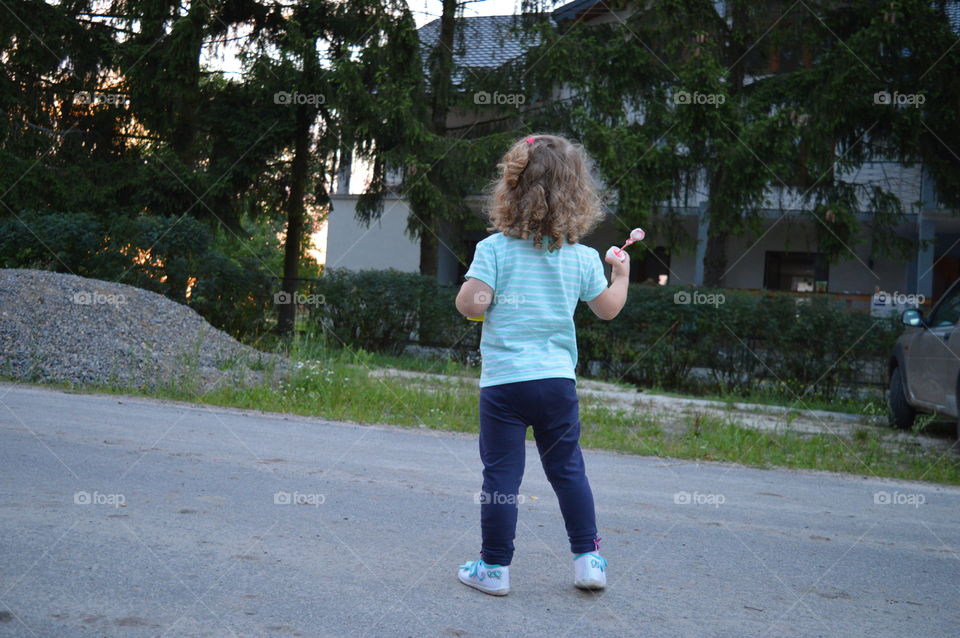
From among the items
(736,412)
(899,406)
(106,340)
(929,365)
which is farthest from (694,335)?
(106,340)

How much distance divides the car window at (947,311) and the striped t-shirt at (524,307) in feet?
19.7

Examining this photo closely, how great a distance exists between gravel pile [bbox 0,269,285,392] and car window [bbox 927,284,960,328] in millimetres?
6909

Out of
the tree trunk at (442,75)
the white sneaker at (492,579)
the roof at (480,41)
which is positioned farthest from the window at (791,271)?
the white sneaker at (492,579)

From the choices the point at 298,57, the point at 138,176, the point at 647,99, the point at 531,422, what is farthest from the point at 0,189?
the point at 531,422

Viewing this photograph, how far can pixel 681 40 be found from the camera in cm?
1559

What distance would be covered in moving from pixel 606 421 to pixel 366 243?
19.2m

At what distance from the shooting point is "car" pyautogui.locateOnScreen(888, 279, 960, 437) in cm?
→ 788

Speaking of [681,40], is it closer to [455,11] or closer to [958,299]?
[455,11]

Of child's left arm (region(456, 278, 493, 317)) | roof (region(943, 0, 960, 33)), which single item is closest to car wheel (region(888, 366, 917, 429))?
child's left arm (region(456, 278, 493, 317))

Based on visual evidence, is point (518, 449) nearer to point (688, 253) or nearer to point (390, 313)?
point (390, 313)

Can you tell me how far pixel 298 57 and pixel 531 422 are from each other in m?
15.3

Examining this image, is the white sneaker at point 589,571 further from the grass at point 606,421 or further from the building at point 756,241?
the building at point 756,241

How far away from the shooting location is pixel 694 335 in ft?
42.9

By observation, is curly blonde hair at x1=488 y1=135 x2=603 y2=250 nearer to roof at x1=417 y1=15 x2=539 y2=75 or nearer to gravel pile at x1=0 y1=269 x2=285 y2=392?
gravel pile at x1=0 y1=269 x2=285 y2=392
